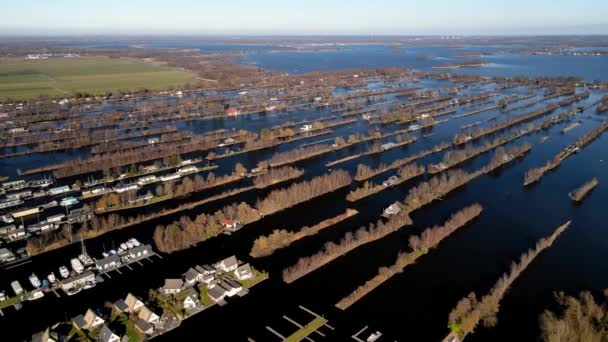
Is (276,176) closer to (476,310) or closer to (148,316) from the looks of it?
(148,316)

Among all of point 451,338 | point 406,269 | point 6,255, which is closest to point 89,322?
point 6,255

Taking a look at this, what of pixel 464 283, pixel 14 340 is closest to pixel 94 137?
pixel 14 340

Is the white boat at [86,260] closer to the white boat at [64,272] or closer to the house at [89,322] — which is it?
the white boat at [64,272]

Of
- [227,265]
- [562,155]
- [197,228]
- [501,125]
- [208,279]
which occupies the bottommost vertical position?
[208,279]

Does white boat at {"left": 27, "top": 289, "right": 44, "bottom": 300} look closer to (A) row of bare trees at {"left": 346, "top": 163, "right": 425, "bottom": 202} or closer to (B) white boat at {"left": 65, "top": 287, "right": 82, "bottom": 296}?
(B) white boat at {"left": 65, "top": 287, "right": 82, "bottom": 296}

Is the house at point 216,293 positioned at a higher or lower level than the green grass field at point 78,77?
lower

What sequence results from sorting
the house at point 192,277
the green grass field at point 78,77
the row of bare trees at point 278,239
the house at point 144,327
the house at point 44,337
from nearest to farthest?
the house at point 44,337, the house at point 144,327, the house at point 192,277, the row of bare trees at point 278,239, the green grass field at point 78,77

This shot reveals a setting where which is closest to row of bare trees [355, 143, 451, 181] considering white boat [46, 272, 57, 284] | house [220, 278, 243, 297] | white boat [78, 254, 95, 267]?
house [220, 278, 243, 297]

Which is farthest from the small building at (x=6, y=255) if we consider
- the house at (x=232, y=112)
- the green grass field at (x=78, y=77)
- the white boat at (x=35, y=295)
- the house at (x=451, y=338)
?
the green grass field at (x=78, y=77)
